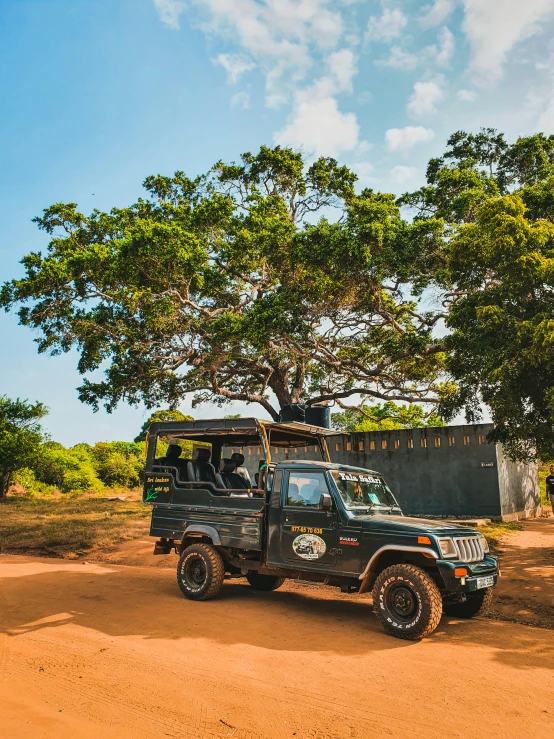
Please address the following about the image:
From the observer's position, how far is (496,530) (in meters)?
15.0

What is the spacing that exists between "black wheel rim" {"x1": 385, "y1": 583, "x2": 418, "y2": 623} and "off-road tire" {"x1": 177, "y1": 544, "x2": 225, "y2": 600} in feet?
9.48

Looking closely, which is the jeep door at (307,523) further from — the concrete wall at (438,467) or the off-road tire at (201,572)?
the concrete wall at (438,467)

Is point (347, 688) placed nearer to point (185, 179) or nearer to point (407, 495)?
point (407, 495)

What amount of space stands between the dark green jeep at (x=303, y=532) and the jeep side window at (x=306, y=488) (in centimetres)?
1

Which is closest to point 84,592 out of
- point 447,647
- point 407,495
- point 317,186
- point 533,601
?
point 447,647

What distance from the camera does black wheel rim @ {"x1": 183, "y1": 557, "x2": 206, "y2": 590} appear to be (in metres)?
9.03

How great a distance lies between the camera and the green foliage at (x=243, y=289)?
17.0 m

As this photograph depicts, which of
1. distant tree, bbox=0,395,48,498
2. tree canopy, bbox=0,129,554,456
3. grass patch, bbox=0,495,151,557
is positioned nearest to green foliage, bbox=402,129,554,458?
tree canopy, bbox=0,129,554,456

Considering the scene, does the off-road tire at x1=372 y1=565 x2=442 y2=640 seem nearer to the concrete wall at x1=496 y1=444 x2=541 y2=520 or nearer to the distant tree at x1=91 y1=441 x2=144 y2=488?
the concrete wall at x1=496 y1=444 x2=541 y2=520

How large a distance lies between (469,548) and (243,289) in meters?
15.2

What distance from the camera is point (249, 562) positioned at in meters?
8.75

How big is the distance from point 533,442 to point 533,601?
157 inches

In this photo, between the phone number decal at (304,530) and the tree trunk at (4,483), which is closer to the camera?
the phone number decal at (304,530)

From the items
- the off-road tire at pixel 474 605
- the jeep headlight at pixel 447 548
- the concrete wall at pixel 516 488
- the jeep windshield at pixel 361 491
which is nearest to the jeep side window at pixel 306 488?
the jeep windshield at pixel 361 491
